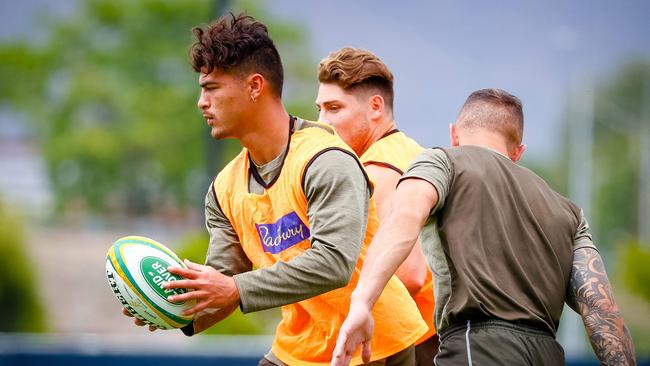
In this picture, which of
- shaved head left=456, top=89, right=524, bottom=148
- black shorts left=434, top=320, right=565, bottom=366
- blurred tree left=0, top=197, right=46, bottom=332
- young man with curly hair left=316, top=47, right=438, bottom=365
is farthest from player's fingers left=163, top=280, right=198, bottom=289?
blurred tree left=0, top=197, right=46, bottom=332

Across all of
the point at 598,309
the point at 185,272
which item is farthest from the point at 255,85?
the point at 598,309

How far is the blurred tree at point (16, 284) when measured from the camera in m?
18.4

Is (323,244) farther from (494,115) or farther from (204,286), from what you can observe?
(494,115)

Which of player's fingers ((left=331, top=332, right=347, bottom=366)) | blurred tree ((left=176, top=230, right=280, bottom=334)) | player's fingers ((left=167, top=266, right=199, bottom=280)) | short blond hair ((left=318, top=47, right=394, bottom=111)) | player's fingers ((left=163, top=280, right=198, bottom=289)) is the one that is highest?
short blond hair ((left=318, top=47, right=394, bottom=111))

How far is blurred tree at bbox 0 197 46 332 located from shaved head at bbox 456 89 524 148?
595 inches

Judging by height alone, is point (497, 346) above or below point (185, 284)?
below

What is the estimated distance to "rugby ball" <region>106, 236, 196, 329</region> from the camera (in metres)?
4.52

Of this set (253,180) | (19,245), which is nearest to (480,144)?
(253,180)

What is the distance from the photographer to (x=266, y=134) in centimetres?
483

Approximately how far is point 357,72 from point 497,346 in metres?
2.29

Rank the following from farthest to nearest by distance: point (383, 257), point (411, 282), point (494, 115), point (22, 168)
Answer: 1. point (22, 168)
2. point (411, 282)
3. point (494, 115)
4. point (383, 257)

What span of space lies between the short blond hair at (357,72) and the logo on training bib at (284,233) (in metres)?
1.47

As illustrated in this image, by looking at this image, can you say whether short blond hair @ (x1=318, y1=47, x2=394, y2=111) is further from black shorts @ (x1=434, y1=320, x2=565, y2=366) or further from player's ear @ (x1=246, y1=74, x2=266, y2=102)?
black shorts @ (x1=434, y1=320, x2=565, y2=366)

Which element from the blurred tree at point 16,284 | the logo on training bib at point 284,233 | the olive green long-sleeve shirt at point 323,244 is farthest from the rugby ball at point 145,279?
the blurred tree at point 16,284
